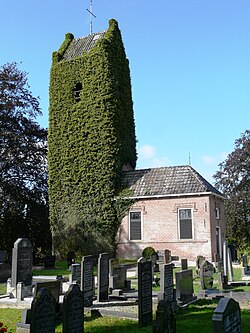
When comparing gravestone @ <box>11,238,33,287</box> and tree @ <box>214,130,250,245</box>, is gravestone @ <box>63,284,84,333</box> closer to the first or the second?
gravestone @ <box>11,238,33,287</box>

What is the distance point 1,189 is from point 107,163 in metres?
8.55

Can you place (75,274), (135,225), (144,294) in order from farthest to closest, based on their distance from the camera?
(135,225)
(75,274)
(144,294)

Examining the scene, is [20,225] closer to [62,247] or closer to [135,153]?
[62,247]

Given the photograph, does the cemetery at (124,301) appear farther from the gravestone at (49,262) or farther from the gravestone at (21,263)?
the gravestone at (49,262)

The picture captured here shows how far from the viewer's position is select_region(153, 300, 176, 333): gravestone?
602cm

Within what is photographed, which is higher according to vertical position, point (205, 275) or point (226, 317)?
point (226, 317)

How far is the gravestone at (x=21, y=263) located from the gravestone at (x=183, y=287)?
6084 millimetres

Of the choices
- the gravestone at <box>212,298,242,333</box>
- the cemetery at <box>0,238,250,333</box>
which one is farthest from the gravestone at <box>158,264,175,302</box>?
the gravestone at <box>212,298,242,333</box>

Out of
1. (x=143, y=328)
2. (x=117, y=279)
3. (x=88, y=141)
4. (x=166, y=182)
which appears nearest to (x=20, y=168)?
(x=88, y=141)

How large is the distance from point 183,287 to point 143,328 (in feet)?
11.2

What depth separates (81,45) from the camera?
3344 cm

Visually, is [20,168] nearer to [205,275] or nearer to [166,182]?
[166,182]

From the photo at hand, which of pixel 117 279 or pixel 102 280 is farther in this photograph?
pixel 117 279

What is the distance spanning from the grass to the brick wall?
1431 centimetres
